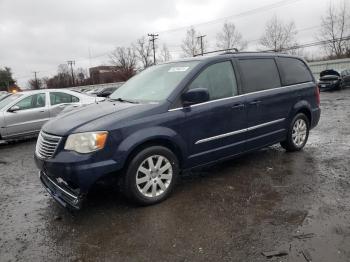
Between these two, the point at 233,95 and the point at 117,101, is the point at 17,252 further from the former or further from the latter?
the point at 233,95

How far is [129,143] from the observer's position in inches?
149

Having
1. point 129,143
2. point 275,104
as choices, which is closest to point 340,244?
point 129,143

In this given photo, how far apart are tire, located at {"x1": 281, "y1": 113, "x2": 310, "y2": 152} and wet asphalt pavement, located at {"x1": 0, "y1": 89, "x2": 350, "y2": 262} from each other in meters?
0.62

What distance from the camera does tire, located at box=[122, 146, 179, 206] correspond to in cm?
387

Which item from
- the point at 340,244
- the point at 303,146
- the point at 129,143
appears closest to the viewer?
the point at 340,244

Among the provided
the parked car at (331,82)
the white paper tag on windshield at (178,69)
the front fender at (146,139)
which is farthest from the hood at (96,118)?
the parked car at (331,82)

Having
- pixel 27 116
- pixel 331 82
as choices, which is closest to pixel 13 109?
pixel 27 116

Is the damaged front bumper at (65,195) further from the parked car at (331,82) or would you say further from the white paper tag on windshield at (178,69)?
Result: the parked car at (331,82)

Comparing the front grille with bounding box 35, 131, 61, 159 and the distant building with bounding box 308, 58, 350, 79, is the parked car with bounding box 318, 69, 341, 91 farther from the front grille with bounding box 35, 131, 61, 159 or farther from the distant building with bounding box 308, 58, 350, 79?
the front grille with bounding box 35, 131, 61, 159

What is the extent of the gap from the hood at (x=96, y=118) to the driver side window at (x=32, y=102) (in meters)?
5.47

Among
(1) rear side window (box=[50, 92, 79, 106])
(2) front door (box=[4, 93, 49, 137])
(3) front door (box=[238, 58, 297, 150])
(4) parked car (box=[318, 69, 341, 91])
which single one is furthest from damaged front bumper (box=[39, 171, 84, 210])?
(4) parked car (box=[318, 69, 341, 91])

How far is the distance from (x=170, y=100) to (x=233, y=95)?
3.70 feet

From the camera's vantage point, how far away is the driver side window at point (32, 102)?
9078mm

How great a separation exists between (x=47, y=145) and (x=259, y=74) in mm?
3415
